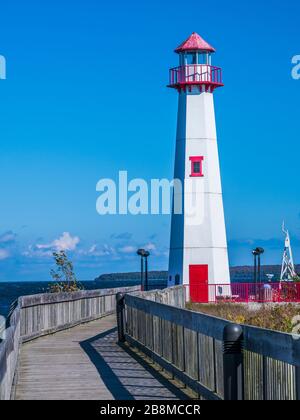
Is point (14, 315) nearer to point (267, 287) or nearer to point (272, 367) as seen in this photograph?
point (272, 367)

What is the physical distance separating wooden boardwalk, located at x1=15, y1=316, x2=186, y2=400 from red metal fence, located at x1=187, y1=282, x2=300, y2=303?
67.9ft

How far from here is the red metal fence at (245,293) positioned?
43469 millimetres

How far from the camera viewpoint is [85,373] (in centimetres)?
1616

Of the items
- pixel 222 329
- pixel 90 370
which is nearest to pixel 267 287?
pixel 90 370

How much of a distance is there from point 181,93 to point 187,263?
7.84 m

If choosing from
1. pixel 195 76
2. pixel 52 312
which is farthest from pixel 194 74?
pixel 52 312

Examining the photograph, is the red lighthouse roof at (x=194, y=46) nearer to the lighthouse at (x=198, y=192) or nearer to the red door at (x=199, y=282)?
the lighthouse at (x=198, y=192)

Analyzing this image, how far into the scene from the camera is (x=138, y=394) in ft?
45.1

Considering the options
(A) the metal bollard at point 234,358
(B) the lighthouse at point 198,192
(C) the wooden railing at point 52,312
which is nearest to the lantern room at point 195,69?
(B) the lighthouse at point 198,192

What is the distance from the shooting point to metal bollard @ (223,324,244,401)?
37.3 feet

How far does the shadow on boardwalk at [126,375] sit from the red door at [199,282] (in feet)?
71.4

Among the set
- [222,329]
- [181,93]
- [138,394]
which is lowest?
[138,394]

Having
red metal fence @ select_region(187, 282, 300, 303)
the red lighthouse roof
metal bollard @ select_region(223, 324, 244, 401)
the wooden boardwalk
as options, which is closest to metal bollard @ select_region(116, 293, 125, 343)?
the wooden boardwalk

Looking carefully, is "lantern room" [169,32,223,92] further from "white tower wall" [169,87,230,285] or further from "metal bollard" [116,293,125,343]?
"metal bollard" [116,293,125,343]
